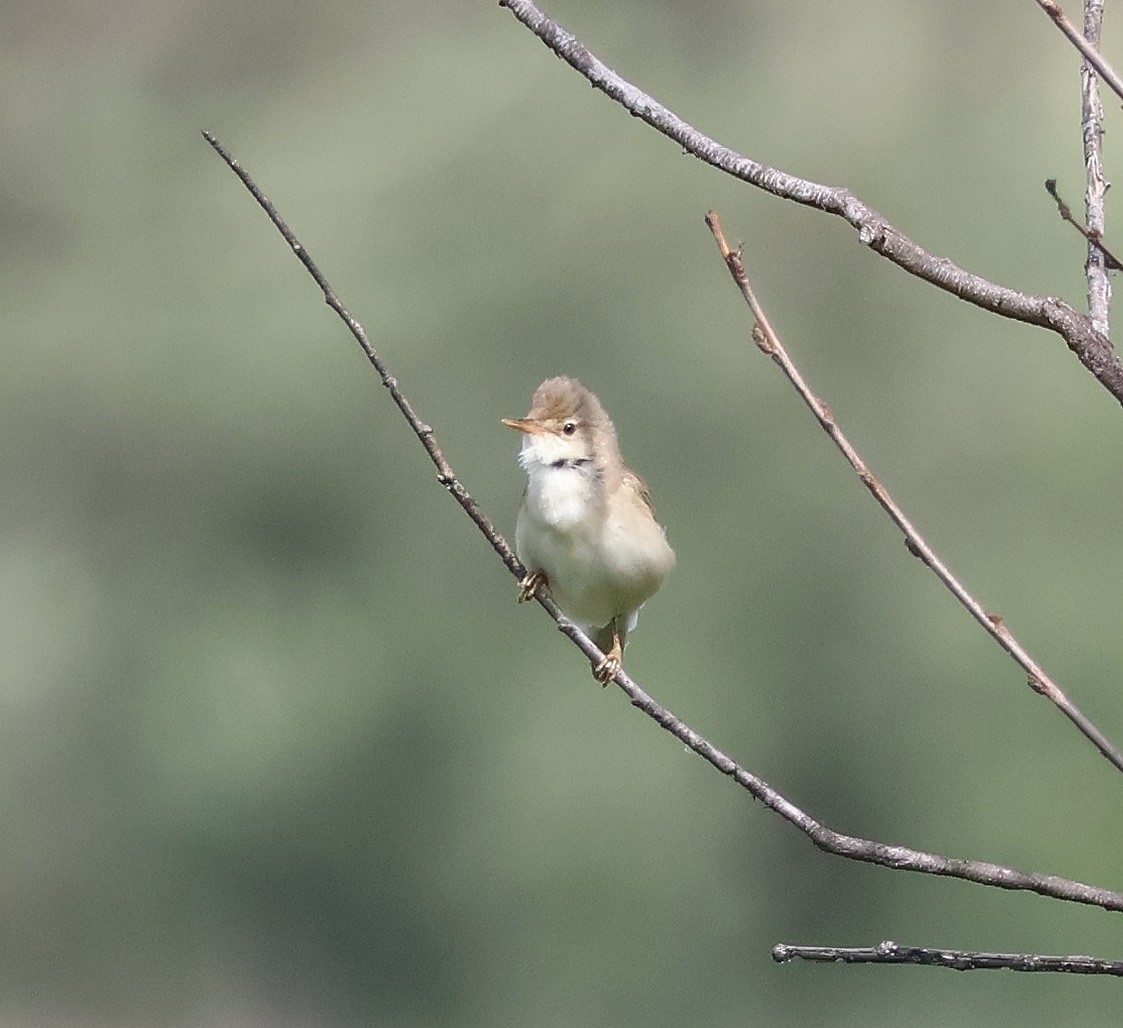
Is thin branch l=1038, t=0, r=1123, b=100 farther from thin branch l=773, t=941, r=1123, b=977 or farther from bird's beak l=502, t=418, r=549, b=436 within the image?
bird's beak l=502, t=418, r=549, b=436

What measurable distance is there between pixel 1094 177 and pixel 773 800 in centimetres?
58

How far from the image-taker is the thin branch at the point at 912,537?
125 cm

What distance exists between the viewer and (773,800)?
1.44 meters

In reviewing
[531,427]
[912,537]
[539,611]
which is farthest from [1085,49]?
[539,611]

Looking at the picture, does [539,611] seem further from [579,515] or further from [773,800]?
[773,800]

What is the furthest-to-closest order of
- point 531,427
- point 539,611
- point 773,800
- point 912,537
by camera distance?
point 539,611 < point 531,427 < point 773,800 < point 912,537

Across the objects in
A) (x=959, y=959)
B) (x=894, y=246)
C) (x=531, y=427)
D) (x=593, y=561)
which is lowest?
(x=959, y=959)

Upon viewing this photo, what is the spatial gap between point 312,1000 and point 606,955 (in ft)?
→ 6.90

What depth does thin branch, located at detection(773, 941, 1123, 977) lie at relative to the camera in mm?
1249

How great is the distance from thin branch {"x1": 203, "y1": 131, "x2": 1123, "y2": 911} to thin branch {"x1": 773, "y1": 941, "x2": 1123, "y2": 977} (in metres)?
0.04

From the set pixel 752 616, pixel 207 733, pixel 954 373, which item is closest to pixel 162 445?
pixel 207 733

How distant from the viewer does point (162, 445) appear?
1130 centimetres

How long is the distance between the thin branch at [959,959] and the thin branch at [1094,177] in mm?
481

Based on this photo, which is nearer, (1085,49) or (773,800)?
(1085,49)
